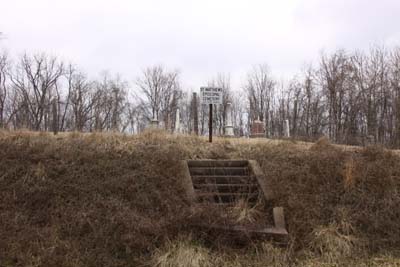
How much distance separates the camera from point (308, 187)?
10.6 m

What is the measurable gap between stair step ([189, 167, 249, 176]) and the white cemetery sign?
8.19 ft

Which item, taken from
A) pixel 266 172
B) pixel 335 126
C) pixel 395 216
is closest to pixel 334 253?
pixel 395 216

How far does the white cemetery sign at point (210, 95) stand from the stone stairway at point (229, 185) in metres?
2.27

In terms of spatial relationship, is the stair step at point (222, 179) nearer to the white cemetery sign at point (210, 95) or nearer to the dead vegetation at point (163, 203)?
the dead vegetation at point (163, 203)

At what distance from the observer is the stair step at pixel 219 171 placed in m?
11.0

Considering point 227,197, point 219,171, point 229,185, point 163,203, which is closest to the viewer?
point 163,203

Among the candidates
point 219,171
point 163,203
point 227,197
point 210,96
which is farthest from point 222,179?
point 210,96

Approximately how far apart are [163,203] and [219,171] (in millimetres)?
2021

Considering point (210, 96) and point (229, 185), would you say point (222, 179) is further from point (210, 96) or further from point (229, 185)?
point (210, 96)

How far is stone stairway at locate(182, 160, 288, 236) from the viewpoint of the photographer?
Result: 9.20 metres

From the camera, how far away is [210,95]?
1309 cm

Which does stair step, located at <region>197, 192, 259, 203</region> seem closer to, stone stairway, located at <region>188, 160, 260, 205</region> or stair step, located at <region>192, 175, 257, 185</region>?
stone stairway, located at <region>188, 160, 260, 205</region>

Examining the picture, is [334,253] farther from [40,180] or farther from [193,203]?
[40,180]

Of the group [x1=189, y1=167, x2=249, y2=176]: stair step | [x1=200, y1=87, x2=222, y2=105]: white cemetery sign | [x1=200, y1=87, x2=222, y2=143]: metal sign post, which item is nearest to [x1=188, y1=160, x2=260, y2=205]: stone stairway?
[x1=189, y1=167, x2=249, y2=176]: stair step
